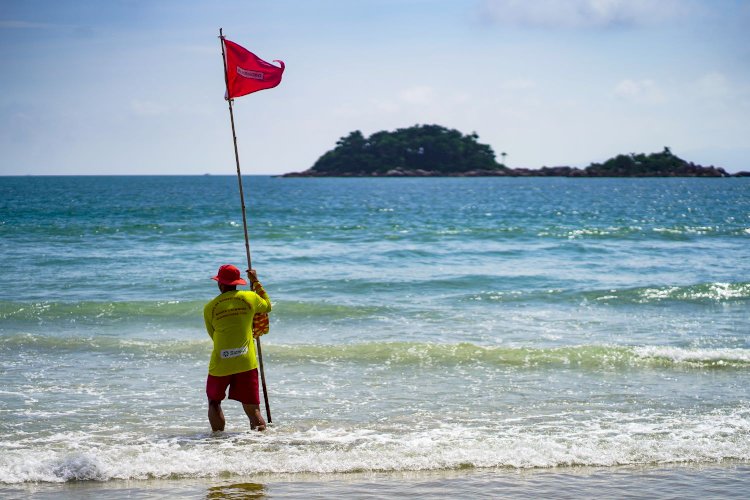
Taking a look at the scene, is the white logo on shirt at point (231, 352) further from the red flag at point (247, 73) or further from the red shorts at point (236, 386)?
the red flag at point (247, 73)

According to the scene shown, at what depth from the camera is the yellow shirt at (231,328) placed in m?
7.76

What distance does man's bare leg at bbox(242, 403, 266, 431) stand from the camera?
805cm

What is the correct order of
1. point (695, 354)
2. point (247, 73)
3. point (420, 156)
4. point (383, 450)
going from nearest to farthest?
point (383, 450) → point (247, 73) → point (695, 354) → point (420, 156)

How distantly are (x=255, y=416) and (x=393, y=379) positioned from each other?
304cm

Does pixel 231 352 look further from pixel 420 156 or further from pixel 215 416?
pixel 420 156

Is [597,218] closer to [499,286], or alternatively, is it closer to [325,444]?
[499,286]

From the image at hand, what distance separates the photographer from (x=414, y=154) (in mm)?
193250

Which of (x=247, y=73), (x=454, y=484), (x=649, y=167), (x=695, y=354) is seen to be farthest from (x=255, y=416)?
(x=649, y=167)

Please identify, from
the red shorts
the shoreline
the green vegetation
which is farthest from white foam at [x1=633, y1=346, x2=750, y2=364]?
the green vegetation

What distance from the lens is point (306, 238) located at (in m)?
32.2

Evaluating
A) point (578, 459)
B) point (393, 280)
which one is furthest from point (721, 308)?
point (578, 459)

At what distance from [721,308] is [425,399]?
911cm

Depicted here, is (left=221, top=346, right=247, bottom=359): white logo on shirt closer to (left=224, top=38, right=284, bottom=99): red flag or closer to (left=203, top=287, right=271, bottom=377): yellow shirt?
(left=203, top=287, right=271, bottom=377): yellow shirt

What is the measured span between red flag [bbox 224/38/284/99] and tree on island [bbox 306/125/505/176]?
179744mm
